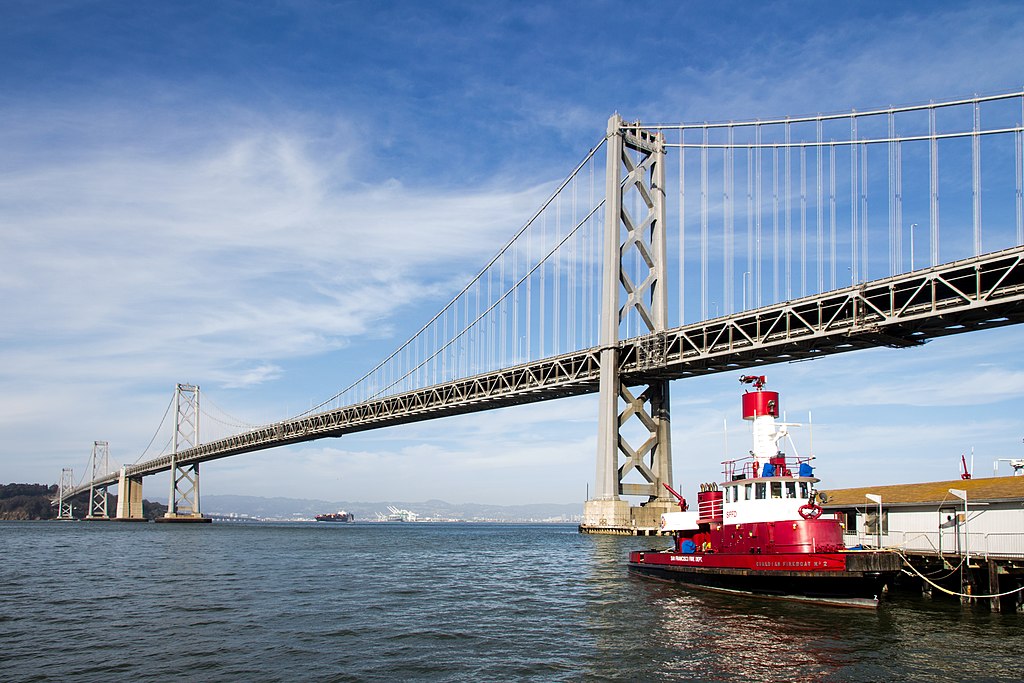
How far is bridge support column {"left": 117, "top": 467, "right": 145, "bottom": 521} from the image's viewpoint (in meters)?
138

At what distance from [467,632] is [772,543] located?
1045 cm

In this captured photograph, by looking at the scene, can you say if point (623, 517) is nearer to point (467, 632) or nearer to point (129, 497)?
point (467, 632)

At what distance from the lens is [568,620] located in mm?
23375

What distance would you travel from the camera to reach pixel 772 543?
26.3 metres

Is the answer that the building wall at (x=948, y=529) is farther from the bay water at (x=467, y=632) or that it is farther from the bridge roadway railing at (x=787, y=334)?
the bridge roadway railing at (x=787, y=334)

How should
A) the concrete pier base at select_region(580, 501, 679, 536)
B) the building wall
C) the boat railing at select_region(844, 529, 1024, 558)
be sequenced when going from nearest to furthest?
the boat railing at select_region(844, 529, 1024, 558) → the building wall → the concrete pier base at select_region(580, 501, 679, 536)

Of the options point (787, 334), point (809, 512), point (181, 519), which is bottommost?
point (181, 519)

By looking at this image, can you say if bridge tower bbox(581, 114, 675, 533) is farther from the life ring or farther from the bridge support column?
the bridge support column

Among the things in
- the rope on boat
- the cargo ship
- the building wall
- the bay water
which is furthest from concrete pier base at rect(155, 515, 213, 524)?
the rope on boat

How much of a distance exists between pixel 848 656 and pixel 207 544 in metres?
53.6

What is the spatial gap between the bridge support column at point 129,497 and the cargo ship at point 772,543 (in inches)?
5025

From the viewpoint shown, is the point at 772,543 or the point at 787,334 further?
the point at 787,334


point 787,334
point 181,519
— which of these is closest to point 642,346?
point 787,334

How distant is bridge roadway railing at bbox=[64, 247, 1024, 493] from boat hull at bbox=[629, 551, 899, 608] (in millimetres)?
24545
